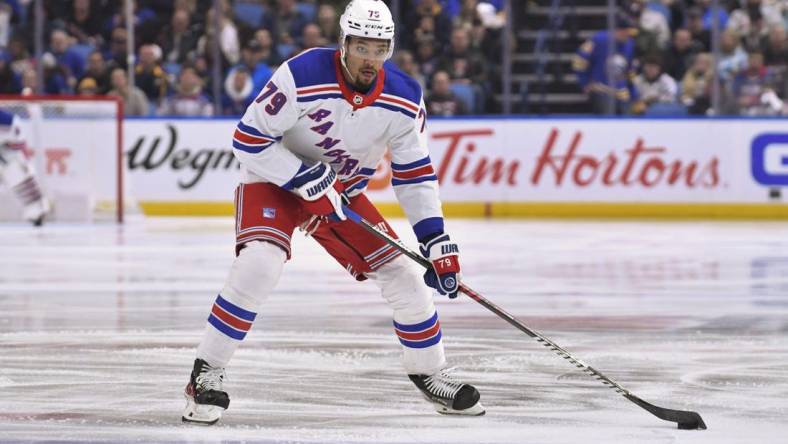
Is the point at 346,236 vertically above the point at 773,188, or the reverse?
the point at 346,236

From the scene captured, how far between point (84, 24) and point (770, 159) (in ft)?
21.8

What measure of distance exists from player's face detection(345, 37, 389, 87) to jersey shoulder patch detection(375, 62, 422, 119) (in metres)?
0.10

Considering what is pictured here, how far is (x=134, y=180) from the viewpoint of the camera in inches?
574

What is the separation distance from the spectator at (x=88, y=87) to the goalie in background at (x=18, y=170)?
4.73 feet

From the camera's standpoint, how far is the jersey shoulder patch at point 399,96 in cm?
486

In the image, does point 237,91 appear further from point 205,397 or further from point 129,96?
point 205,397

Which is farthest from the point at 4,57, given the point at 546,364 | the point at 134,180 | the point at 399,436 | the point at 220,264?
the point at 399,436

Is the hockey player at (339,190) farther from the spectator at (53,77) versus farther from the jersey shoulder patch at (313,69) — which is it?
the spectator at (53,77)

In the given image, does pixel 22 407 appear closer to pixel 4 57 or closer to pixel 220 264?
pixel 220 264

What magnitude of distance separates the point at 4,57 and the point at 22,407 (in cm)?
1046

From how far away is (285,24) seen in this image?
48.9 ft

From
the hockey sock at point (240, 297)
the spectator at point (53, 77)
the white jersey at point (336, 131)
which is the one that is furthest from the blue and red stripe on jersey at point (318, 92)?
the spectator at point (53, 77)

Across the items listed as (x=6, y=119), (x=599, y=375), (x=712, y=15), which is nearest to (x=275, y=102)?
(x=599, y=375)

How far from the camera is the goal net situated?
13859 millimetres
